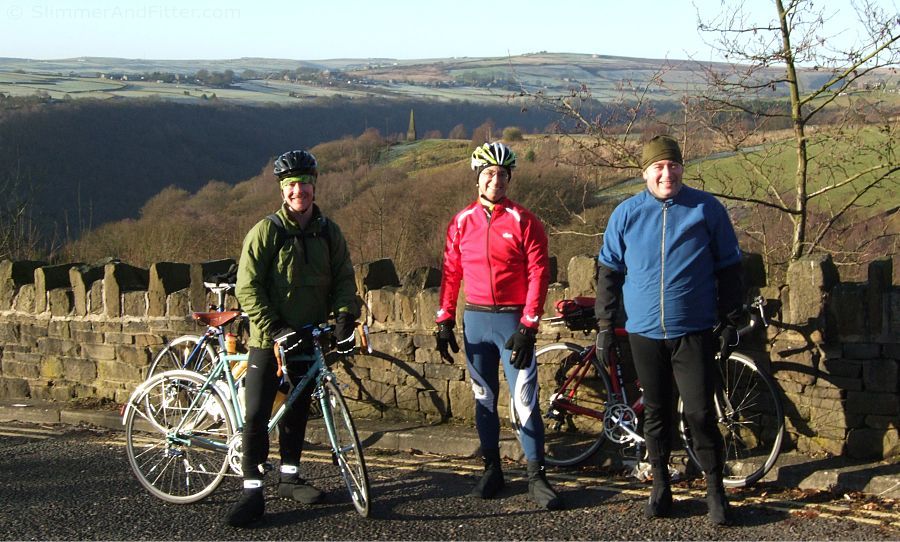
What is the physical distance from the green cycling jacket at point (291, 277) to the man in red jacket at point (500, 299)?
2.13 feet

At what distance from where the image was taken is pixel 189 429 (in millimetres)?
6297

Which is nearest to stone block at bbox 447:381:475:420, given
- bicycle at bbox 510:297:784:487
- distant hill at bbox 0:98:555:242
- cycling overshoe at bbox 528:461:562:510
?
bicycle at bbox 510:297:784:487

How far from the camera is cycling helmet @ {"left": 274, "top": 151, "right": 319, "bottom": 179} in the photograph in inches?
224

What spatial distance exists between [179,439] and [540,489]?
2144 mm

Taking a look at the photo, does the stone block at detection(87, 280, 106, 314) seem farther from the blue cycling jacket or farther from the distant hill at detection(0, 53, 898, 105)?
the distant hill at detection(0, 53, 898, 105)

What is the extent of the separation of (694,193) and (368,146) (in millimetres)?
63964

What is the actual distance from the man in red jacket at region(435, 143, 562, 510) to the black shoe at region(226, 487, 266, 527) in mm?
1197

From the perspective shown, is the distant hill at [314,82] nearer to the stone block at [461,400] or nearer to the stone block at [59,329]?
the stone block at [59,329]

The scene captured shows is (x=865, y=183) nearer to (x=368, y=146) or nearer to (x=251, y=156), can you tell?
(x=368, y=146)

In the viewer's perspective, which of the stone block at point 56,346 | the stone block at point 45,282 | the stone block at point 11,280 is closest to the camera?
the stone block at point 56,346

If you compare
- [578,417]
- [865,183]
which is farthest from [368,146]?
[578,417]

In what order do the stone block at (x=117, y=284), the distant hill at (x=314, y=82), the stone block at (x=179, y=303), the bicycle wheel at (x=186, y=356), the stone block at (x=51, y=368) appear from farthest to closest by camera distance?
1. the distant hill at (x=314, y=82)
2. the stone block at (x=51, y=368)
3. the stone block at (x=117, y=284)
4. the stone block at (x=179, y=303)
5. the bicycle wheel at (x=186, y=356)

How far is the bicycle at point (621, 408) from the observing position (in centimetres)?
602

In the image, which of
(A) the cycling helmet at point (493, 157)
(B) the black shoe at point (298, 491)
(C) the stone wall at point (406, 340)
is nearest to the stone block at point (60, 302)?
(C) the stone wall at point (406, 340)
